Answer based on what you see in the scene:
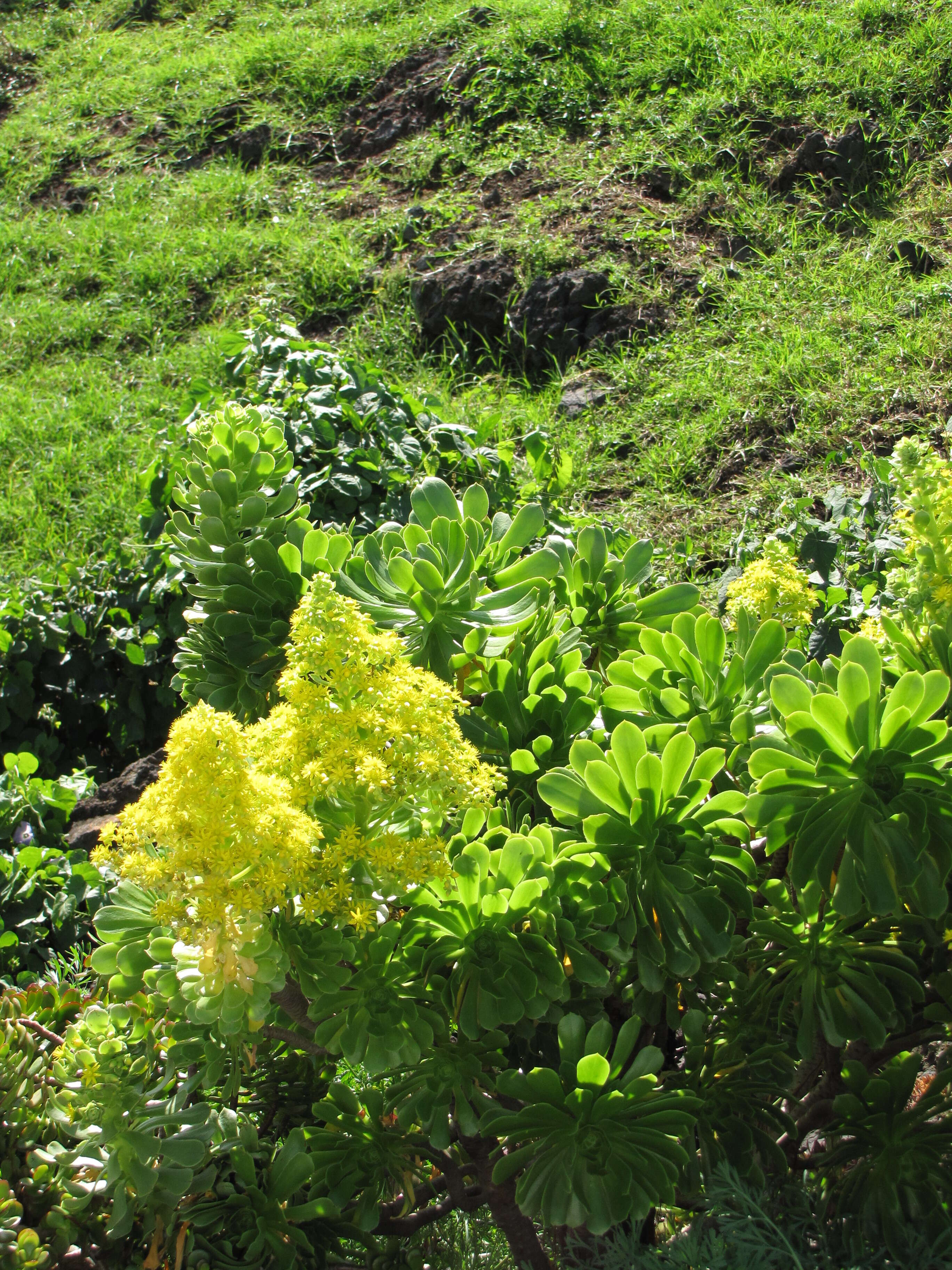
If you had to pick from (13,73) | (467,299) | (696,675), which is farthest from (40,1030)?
(13,73)

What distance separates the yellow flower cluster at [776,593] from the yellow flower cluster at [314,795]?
559mm

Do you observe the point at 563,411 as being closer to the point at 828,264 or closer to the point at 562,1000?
the point at 828,264

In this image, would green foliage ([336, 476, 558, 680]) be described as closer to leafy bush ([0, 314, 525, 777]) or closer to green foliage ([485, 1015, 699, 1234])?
green foliage ([485, 1015, 699, 1234])

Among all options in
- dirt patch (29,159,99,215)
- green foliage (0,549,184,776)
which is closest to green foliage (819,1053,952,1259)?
green foliage (0,549,184,776)

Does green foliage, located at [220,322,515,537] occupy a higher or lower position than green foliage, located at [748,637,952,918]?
lower

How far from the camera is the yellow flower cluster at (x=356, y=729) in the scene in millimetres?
1066

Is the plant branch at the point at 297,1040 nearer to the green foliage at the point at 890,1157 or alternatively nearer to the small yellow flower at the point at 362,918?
the small yellow flower at the point at 362,918

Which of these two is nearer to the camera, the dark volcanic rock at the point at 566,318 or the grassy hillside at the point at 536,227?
the grassy hillside at the point at 536,227

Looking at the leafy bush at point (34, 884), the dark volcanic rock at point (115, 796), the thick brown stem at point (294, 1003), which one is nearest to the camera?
the thick brown stem at point (294, 1003)

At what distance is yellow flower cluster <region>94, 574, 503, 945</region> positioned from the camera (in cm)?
100

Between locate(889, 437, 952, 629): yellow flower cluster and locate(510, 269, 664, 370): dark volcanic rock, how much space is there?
139 inches

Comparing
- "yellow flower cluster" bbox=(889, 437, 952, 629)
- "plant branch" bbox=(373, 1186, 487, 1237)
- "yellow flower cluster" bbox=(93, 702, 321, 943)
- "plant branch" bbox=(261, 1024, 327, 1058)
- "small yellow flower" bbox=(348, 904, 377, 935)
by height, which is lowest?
"plant branch" bbox=(373, 1186, 487, 1237)

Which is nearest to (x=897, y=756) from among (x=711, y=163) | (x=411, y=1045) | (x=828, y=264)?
(x=411, y=1045)

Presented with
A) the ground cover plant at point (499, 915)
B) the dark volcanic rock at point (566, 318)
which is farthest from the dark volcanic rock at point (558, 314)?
the ground cover plant at point (499, 915)
